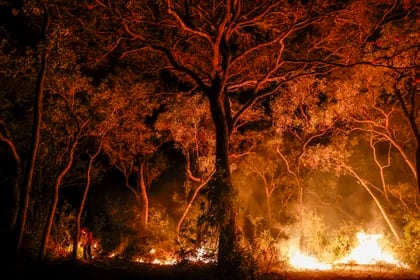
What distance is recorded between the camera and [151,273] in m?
12.3

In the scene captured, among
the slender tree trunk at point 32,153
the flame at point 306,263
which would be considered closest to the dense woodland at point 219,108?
the slender tree trunk at point 32,153

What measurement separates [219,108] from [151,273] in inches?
182

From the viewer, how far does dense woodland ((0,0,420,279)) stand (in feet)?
42.4

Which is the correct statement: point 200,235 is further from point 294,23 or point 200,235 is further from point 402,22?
point 402,22

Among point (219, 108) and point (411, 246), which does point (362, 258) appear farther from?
point (219, 108)

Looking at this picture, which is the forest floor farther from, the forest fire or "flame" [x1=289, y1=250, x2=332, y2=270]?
the forest fire

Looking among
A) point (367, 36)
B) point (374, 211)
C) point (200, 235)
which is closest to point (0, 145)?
point (200, 235)

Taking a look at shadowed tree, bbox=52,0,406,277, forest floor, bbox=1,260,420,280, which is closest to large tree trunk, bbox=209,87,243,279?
forest floor, bbox=1,260,420,280

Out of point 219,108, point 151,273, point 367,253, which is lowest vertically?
point 151,273

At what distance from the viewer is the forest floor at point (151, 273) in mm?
11383

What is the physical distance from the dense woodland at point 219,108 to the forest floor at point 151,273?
0.41 meters

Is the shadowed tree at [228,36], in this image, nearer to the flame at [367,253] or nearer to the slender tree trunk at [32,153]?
the slender tree trunk at [32,153]

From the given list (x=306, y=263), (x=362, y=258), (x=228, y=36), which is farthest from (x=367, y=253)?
(x=228, y=36)

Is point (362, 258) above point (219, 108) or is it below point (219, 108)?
below
